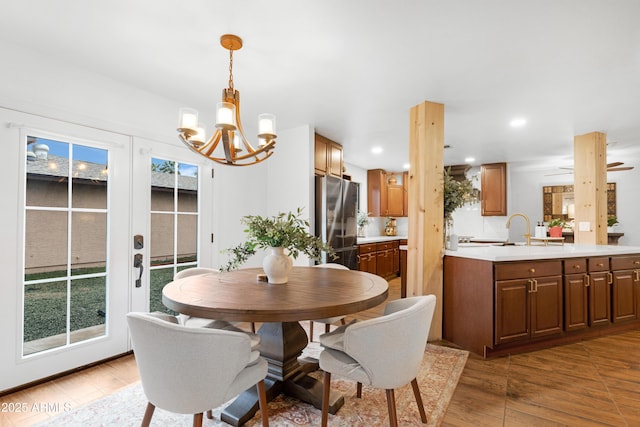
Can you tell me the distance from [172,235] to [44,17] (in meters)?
Answer: 1.92

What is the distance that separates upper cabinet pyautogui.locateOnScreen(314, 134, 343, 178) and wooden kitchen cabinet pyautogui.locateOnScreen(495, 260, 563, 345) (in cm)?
239

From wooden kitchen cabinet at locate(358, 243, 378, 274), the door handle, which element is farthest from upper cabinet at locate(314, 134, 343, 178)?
the door handle

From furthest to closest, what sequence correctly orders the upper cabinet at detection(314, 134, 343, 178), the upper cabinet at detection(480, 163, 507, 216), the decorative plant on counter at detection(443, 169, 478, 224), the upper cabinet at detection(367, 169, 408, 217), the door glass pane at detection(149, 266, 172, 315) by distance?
the upper cabinet at detection(367, 169, 408, 217) → the upper cabinet at detection(480, 163, 507, 216) → the upper cabinet at detection(314, 134, 343, 178) → the decorative plant on counter at detection(443, 169, 478, 224) → the door glass pane at detection(149, 266, 172, 315)

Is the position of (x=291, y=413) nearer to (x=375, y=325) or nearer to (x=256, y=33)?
(x=375, y=325)

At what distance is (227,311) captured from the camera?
1431 millimetres

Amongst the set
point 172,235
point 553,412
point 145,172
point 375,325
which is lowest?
point 553,412

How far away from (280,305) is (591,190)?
4505 millimetres

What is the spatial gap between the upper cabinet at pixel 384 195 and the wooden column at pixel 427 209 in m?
3.57

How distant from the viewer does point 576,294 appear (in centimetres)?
308

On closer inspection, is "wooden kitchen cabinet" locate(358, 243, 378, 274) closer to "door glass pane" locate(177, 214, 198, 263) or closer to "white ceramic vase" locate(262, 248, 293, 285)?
"door glass pane" locate(177, 214, 198, 263)

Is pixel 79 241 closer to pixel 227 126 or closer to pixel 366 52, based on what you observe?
pixel 227 126

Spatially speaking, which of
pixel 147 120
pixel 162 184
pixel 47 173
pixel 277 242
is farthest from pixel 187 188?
pixel 277 242

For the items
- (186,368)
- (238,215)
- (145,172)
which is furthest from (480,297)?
(145,172)

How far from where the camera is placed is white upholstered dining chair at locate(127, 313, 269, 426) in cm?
126
